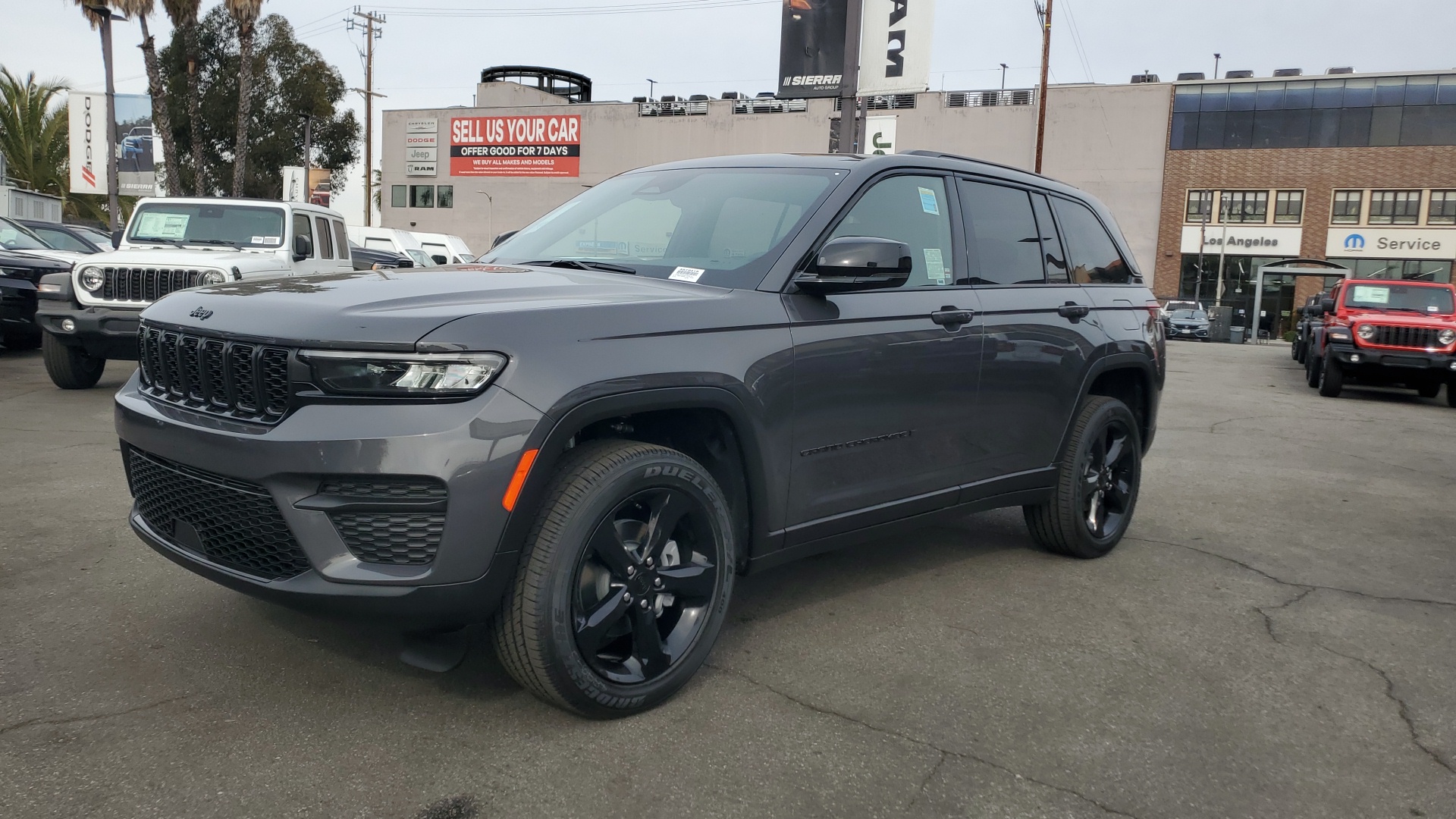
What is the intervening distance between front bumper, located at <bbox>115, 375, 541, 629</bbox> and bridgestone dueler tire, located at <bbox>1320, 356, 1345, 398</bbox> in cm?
1433

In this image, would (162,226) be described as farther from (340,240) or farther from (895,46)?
(895,46)

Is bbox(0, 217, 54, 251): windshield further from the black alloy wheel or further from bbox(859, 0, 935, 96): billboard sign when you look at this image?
the black alloy wheel

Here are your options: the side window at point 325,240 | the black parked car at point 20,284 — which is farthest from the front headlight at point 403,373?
the black parked car at point 20,284

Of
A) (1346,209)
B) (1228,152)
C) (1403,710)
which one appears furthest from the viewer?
(1228,152)

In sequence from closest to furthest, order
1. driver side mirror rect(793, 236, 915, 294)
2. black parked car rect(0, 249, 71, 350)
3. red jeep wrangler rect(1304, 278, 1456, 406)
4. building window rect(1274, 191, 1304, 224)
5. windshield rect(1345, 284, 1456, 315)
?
driver side mirror rect(793, 236, 915, 294) → black parked car rect(0, 249, 71, 350) → red jeep wrangler rect(1304, 278, 1456, 406) → windshield rect(1345, 284, 1456, 315) → building window rect(1274, 191, 1304, 224)

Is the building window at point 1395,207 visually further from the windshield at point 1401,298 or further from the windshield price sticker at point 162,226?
the windshield price sticker at point 162,226

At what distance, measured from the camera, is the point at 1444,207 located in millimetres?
46250

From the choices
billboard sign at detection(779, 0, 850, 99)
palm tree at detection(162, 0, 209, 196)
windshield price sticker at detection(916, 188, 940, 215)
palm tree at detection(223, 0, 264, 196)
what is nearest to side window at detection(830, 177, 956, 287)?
windshield price sticker at detection(916, 188, 940, 215)

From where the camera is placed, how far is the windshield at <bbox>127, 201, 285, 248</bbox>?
1020 cm

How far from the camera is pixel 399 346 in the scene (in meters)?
2.65

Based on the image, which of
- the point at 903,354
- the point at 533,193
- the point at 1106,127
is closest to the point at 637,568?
the point at 903,354

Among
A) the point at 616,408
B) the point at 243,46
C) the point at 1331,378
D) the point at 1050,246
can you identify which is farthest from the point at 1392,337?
the point at 243,46

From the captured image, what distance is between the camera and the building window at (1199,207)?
48.9m

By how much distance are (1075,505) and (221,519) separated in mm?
3552
